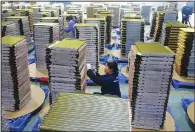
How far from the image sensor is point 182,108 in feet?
24.7

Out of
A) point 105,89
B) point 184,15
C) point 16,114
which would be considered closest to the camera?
point 105,89

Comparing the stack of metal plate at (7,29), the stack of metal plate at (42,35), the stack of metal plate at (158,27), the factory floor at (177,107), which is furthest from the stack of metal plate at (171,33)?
the stack of metal plate at (7,29)

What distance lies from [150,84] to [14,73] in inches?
145

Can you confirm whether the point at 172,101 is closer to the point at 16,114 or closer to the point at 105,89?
the point at 105,89

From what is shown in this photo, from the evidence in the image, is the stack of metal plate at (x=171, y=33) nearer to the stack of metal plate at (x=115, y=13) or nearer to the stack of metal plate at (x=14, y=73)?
the stack of metal plate at (x=14, y=73)

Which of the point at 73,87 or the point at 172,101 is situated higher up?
the point at 73,87

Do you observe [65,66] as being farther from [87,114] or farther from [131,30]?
[131,30]

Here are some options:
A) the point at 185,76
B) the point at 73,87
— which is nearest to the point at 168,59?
the point at 73,87

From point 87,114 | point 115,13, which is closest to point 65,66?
point 87,114

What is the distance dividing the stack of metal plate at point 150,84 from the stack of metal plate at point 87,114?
122 inches

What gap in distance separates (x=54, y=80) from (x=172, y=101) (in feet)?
13.8

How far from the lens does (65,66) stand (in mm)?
6051

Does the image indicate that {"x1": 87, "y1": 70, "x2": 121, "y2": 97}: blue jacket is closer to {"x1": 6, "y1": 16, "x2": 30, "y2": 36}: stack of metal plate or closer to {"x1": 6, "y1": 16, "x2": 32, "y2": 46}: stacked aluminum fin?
{"x1": 6, "y1": 16, "x2": 32, "y2": 46}: stacked aluminum fin

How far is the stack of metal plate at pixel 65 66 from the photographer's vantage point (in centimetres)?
598
